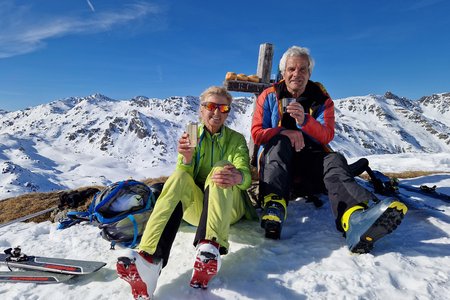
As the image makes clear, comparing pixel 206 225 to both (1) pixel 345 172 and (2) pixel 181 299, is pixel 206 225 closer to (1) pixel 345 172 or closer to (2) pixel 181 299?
(2) pixel 181 299

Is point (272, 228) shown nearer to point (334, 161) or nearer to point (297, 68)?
point (334, 161)

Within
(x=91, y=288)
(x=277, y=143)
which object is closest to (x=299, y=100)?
(x=277, y=143)

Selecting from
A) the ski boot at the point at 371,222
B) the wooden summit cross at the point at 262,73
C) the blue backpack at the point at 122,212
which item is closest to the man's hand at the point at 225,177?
the ski boot at the point at 371,222

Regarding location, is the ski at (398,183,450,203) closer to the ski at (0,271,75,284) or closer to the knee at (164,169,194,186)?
the knee at (164,169,194,186)

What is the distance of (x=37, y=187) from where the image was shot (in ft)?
577

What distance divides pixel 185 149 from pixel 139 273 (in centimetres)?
171

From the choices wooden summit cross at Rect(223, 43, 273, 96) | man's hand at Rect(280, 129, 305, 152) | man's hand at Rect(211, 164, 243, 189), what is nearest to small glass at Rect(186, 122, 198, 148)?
man's hand at Rect(211, 164, 243, 189)

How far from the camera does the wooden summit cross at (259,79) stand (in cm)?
897

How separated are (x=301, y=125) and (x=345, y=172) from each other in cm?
96

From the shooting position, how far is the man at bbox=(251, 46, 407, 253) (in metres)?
3.68

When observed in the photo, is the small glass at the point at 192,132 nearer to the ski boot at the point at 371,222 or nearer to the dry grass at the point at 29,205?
the ski boot at the point at 371,222

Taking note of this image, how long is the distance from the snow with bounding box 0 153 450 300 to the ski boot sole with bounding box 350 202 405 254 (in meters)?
0.25

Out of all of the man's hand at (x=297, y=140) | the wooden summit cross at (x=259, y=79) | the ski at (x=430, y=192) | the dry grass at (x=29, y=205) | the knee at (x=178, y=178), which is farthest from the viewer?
the wooden summit cross at (x=259, y=79)

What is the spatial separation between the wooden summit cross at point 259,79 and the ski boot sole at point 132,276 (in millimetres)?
6608
